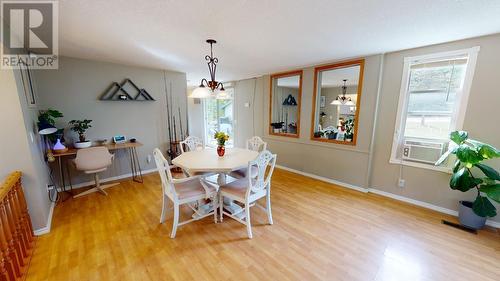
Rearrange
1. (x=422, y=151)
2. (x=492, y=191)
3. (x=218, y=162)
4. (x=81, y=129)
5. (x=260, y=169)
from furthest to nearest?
1. (x=81, y=129)
2. (x=422, y=151)
3. (x=218, y=162)
4. (x=260, y=169)
5. (x=492, y=191)

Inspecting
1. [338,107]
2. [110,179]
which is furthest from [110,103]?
[338,107]

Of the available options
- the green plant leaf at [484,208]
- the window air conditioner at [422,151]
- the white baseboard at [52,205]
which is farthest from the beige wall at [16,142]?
the green plant leaf at [484,208]

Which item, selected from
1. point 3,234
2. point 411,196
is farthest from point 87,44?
point 411,196

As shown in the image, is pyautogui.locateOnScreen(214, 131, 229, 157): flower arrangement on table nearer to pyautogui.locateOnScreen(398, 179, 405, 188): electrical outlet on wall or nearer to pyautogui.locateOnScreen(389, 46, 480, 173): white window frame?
pyautogui.locateOnScreen(389, 46, 480, 173): white window frame

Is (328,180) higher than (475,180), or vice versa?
(475,180)

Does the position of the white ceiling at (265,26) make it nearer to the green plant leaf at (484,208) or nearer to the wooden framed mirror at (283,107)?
the wooden framed mirror at (283,107)

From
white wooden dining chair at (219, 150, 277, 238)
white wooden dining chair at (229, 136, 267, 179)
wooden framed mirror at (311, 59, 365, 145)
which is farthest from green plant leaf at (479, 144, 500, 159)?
white wooden dining chair at (229, 136, 267, 179)

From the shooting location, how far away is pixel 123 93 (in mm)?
3678

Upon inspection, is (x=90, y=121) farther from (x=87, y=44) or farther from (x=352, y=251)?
(x=352, y=251)

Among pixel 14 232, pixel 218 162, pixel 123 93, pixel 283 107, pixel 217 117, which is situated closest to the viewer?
pixel 14 232

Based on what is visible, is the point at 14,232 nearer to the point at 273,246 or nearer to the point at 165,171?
the point at 165,171

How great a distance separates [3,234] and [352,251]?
3.07m

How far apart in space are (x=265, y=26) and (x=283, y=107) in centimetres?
349

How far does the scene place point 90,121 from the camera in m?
3.28
